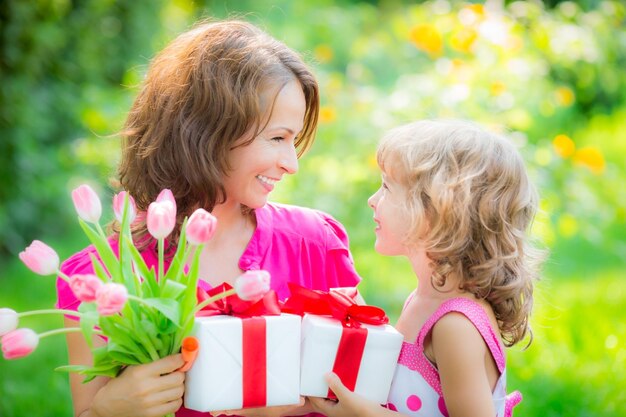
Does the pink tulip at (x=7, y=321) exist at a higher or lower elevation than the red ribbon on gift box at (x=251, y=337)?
higher

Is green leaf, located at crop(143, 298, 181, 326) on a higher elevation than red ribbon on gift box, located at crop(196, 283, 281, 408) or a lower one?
higher

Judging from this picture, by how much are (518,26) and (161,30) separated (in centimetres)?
262

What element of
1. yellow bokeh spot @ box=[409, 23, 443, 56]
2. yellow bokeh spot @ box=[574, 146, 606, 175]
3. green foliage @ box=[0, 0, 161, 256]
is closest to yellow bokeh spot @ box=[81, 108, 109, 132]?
green foliage @ box=[0, 0, 161, 256]

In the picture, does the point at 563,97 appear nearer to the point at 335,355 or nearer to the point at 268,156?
the point at 268,156

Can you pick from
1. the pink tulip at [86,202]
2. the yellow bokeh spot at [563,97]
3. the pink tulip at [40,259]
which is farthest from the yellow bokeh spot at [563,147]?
the pink tulip at [40,259]

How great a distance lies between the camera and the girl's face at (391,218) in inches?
87.2

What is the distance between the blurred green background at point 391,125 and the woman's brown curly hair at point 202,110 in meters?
0.49

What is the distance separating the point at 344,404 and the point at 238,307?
34cm

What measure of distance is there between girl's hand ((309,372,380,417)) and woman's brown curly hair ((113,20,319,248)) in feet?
2.03

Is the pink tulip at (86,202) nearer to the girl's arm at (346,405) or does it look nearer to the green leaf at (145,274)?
the green leaf at (145,274)

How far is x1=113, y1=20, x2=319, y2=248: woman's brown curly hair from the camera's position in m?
2.31

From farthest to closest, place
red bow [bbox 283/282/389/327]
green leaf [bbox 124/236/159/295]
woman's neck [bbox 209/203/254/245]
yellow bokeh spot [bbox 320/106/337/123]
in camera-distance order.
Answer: yellow bokeh spot [bbox 320/106/337/123], woman's neck [bbox 209/203/254/245], red bow [bbox 283/282/389/327], green leaf [bbox 124/236/159/295]

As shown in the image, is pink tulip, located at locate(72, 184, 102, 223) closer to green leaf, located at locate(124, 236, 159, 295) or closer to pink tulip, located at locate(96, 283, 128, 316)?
green leaf, located at locate(124, 236, 159, 295)

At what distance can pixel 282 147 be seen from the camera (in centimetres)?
233
